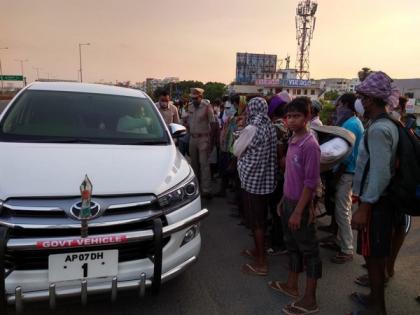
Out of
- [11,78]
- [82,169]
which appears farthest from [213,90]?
[82,169]

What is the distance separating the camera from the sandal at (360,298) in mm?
3030

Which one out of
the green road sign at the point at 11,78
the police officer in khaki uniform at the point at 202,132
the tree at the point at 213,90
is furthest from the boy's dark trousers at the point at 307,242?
the tree at the point at 213,90

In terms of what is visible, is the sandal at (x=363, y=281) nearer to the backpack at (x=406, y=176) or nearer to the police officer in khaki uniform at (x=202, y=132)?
the backpack at (x=406, y=176)

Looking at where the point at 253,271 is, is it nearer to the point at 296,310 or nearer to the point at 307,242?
the point at 296,310

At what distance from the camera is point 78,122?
340 cm

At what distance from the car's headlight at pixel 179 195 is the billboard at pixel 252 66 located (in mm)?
107047

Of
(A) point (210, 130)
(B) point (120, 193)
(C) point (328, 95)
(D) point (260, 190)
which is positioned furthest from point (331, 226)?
(C) point (328, 95)

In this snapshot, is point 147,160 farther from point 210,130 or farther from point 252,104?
point 210,130

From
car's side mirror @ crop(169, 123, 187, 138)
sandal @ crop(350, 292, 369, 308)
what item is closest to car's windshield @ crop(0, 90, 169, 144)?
car's side mirror @ crop(169, 123, 187, 138)

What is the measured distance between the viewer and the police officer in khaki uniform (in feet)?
20.9

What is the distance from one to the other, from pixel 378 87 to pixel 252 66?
11103cm

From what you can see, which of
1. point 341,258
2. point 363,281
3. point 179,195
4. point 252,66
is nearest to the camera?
point 179,195

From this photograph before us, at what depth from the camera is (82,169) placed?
2521mm

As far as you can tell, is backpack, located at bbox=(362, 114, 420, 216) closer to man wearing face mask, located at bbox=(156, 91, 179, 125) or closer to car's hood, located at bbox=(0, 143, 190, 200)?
car's hood, located at bbox=(0, 143, 190, 200)
